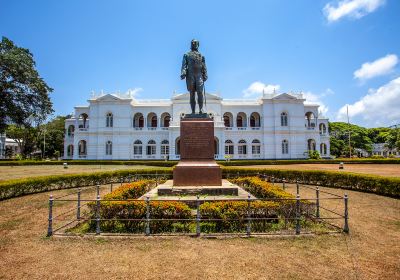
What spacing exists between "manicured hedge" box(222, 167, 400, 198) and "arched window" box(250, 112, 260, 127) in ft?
101

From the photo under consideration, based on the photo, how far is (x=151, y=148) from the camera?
44.5m

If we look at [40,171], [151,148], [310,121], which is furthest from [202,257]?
[310,121]

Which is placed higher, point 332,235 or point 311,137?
point 311,137

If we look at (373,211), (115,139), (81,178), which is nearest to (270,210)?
(373,211)

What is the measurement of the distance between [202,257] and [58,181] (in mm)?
13033

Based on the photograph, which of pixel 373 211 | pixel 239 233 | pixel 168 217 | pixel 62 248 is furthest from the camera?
pixel 373 211

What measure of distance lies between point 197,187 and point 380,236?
5776 millimetres

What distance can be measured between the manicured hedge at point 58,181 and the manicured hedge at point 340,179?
5.94 metres

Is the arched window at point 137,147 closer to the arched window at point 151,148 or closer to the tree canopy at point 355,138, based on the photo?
the arched window at point 151,148

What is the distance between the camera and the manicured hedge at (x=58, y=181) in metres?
12.2

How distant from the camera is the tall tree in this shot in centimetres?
1619

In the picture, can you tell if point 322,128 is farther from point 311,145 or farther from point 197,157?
point 197,157

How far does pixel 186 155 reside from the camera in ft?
36.0

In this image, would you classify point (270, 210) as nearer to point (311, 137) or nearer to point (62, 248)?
point (62, 248)
